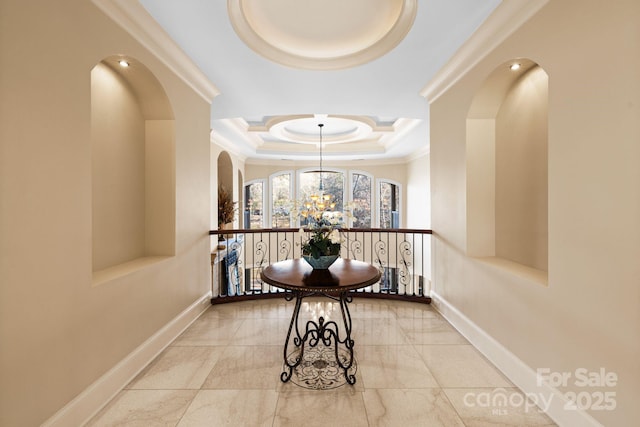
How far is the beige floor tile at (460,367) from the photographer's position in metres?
2.13

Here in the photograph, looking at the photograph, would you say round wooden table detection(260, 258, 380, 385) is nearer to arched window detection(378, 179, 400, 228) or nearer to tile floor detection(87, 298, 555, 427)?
tile floor detection(87, 298, 555, 427)

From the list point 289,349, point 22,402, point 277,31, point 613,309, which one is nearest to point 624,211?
point 613,309

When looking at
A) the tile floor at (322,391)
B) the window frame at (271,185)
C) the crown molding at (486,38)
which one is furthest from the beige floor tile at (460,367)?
the window frame at (271,185)

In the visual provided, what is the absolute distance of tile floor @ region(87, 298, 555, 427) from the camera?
69.7 inches

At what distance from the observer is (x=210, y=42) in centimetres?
272

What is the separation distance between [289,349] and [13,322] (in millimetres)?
1855

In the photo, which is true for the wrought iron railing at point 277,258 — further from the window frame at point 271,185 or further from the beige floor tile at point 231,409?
the beige floor tile at point 231,409

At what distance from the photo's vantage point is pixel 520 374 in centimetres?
208

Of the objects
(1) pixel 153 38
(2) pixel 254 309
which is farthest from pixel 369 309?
(1) pixel 153 38

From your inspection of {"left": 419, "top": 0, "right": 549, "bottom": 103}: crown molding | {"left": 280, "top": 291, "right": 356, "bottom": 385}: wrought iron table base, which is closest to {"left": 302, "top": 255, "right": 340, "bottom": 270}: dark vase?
{"left": 280, "top": 291, "right": 356, "bottom": 385}: wrought iron table base

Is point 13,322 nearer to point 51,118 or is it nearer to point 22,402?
point 22,402

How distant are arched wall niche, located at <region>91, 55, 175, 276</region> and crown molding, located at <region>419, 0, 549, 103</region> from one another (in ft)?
9.55

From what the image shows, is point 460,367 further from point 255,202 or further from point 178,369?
point 255,202

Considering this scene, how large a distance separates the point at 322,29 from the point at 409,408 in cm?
319
